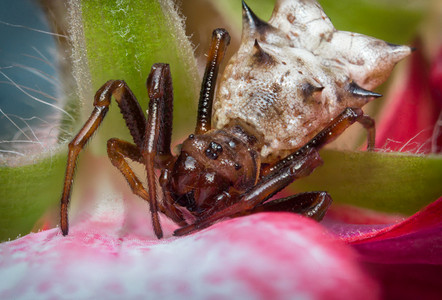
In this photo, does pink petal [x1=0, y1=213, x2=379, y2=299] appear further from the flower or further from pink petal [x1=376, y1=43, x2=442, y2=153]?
pink petal [x1=376, y1=43, x2=442, y2=153]

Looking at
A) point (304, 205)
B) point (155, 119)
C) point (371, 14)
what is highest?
point (371, 14)

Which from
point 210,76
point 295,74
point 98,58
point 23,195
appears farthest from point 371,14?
point 23,195

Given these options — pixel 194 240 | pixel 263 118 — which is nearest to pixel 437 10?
pixel 263 118

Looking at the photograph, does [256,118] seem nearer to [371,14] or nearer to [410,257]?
[371,14]

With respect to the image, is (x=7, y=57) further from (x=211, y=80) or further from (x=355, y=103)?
A: (x=355, y=103)

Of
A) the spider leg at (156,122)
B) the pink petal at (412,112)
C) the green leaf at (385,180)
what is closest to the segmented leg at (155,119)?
the spider leg at (156,122)
